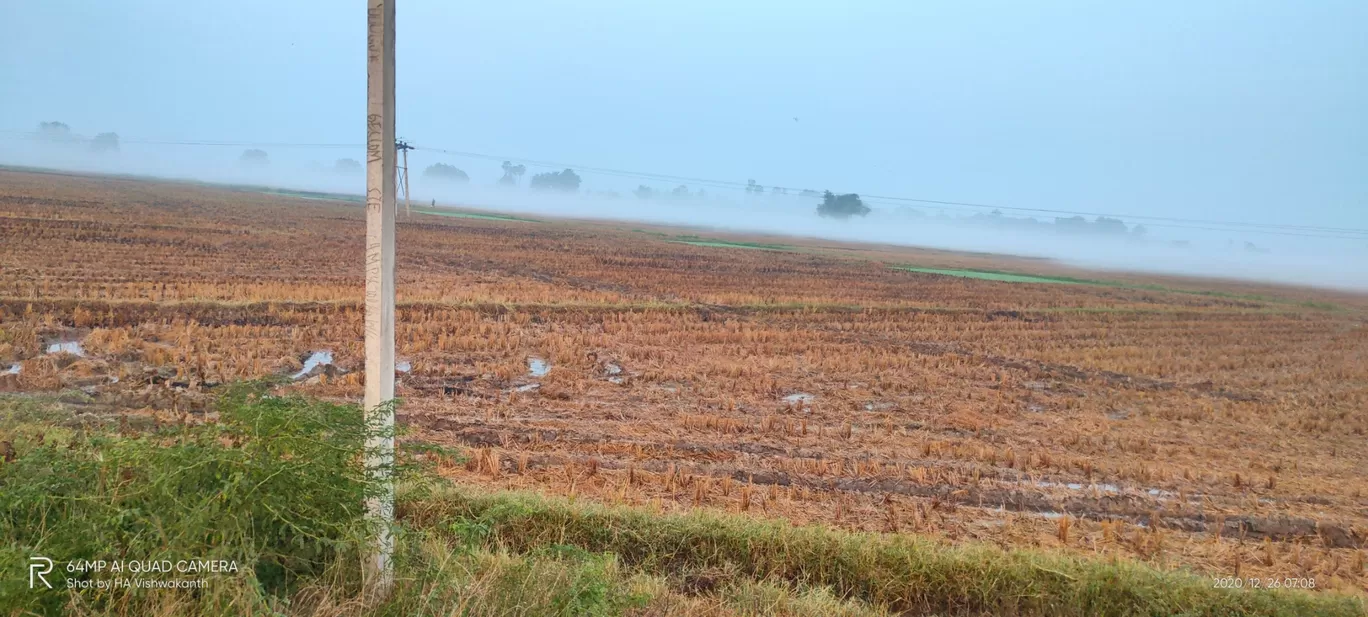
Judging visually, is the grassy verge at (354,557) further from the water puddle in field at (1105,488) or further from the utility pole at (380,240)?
the water puddle in field at (1105,488)

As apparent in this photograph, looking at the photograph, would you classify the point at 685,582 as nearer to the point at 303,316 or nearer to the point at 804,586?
the point at 804,586

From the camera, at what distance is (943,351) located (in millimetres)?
20922

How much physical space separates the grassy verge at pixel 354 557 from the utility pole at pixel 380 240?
0.12m

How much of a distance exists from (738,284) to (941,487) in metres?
25.3

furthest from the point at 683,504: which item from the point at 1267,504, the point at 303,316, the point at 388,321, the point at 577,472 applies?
the point at 303,316

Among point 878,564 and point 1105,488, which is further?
point 1105,488

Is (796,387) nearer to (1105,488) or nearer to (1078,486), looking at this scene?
(1078,486)

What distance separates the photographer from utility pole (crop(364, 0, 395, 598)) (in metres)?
4.47

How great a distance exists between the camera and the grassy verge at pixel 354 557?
3.92m

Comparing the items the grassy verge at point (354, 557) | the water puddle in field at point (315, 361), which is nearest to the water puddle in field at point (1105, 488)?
the grassy verge at point (354, 557)

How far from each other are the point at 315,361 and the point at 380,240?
12.0 metres

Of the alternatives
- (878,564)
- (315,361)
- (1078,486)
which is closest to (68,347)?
(315,361)

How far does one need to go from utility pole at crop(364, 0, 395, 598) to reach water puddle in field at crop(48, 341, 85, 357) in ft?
41.3

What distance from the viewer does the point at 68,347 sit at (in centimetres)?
1477
